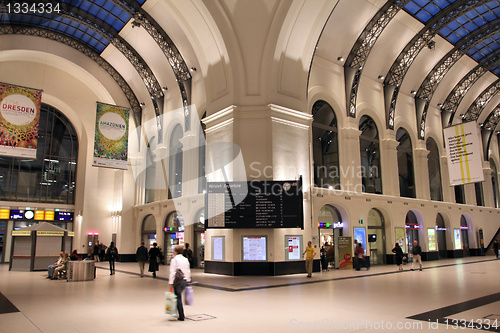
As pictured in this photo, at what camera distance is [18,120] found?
53.6 ft

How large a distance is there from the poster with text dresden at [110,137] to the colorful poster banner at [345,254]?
11.1m

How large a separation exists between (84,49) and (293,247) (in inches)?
792

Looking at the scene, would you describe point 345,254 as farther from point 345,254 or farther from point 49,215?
point 49,215

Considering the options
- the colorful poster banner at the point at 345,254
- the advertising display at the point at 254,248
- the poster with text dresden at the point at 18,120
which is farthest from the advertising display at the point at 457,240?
the poster with text dresden at the point at 18,120

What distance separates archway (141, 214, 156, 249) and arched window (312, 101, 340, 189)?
12226mm

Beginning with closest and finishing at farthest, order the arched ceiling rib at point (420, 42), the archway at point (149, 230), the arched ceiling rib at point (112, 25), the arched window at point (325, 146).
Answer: the arched ceiling rib at point (420, 42)
the arched window at point (325, 146)
the arched ceiling rib at point (112, 25)
the archway at point (149, 230)

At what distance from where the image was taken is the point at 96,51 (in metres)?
26.6

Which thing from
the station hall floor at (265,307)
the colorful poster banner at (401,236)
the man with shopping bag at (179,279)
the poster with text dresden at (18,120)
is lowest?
the station hall floor at (265,307)

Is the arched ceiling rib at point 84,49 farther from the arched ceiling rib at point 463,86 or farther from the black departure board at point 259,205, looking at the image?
the arched ceiling rib at point 463,86

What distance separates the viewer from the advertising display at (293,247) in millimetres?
15539

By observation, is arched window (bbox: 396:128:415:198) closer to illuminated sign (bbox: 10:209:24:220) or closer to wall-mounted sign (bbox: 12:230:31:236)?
wall-mounted sign (bbox: 12:230:31:236)

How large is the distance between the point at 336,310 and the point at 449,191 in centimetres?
2359

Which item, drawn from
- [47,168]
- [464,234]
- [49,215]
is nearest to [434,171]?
[464,234]

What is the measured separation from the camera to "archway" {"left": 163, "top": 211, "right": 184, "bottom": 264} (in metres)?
22.0
